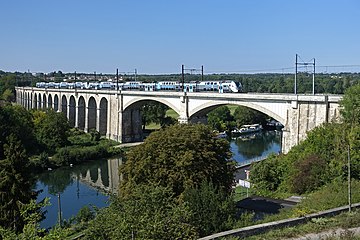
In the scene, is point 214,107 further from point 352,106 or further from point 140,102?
point 352,106

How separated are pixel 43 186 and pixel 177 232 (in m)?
23.0

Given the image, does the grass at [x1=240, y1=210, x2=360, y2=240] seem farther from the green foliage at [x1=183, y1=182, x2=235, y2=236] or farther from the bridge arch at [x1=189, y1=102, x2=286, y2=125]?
the bridge arch at [x1=189, y1=102, x2=286, y2=125]

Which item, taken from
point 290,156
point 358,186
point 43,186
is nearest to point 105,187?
point 43,186

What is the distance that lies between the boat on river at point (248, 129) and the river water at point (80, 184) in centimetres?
1284

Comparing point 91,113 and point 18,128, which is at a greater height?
point 91,113

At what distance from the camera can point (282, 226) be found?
11492 millimetres

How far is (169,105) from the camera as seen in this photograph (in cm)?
4422

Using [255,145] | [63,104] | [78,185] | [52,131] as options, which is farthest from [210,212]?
[63,104]

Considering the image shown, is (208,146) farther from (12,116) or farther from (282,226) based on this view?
(12,116)

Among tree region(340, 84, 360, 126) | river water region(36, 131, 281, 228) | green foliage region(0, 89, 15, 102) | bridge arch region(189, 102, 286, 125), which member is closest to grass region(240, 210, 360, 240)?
river water region(36, 131, 281, 228)

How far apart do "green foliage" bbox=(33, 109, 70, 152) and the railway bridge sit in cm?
774

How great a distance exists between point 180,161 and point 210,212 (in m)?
4.27

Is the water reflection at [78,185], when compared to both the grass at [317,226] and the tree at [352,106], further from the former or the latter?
the grass at [317,226]

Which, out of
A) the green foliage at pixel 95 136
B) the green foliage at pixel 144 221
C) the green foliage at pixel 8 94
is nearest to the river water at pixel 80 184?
the green foliage at pixel 144 221
